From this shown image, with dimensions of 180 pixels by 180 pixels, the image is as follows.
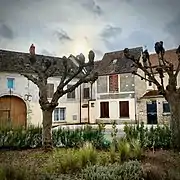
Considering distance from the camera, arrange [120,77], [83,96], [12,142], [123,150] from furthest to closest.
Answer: [83,96] < [120,77] < [12,142] < [123,150]

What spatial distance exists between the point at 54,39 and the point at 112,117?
1872 cm

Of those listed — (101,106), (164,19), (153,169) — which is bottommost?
(153,169)

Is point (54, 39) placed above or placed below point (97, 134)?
above

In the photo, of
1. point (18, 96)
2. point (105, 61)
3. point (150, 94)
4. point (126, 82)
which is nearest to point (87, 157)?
point (18, 96)

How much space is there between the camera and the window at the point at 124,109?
106 ft

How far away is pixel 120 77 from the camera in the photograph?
33125mm

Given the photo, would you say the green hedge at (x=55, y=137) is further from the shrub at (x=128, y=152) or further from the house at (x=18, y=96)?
the house at (x=18, y=96)

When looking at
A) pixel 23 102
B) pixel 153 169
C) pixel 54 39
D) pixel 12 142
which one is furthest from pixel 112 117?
pixel 153 169

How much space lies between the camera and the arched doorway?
29.8m

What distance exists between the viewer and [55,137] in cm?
1338

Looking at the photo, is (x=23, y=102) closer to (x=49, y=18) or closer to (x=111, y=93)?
(x=111, y=93)

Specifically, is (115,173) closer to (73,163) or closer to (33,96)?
(73,163)

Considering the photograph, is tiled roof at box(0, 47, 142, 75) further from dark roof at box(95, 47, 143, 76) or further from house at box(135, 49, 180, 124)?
house at box(135, 49, 180, 124)

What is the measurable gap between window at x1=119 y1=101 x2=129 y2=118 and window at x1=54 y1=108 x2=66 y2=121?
6.07m
